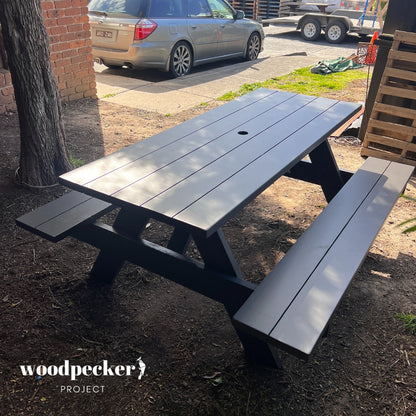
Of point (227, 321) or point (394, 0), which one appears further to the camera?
point (394, 0)

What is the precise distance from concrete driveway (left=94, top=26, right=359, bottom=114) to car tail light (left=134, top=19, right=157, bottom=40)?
2.48 feet

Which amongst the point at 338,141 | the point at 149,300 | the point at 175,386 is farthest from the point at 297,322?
the point at 338,141

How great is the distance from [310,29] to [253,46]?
5468 mm

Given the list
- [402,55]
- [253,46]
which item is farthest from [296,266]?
[253,46]

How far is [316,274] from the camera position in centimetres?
192

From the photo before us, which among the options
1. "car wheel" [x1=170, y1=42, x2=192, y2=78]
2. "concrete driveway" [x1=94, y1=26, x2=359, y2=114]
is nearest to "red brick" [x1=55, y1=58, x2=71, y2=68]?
"concrete driveway" [x1=94, y1=26, x2=359, y2=114]

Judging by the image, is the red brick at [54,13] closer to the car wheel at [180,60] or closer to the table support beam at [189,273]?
the car wheel at [180,60]

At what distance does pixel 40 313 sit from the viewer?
7.99 ft

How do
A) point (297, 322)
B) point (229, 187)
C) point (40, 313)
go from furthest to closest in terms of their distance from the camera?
1. point (40, 313)
2. point (229, 187)
3. point (297, 322)

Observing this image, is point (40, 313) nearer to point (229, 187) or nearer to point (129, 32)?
point (229, 187)

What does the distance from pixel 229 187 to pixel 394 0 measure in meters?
3.67

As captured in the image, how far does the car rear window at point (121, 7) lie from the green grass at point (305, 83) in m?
2.18

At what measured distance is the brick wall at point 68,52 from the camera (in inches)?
207

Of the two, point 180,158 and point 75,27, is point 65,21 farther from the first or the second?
point 180,158
